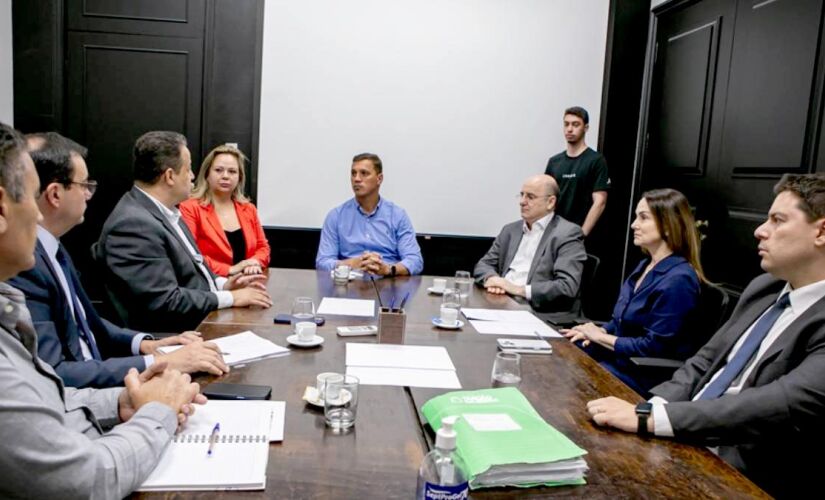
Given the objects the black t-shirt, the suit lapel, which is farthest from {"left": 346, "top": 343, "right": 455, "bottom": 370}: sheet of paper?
the black t-shirt

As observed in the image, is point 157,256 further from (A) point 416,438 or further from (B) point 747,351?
(B) point 747,351

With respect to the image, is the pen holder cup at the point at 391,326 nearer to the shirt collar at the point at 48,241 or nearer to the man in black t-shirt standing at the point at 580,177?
the shirt collar at the point at 48,241

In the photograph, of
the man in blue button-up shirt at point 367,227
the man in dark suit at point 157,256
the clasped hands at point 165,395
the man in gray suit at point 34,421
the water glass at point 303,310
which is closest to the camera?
the man in gray suit at point 34,421

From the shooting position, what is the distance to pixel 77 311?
186cm

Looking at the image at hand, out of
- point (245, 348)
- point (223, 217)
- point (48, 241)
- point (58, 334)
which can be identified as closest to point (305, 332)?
point (245, 348)

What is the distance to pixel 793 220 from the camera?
1.77 metres

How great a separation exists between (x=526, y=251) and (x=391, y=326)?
1789 mm

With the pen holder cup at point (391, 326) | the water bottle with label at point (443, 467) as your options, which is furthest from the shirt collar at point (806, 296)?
the water bottle with label at point (443, 467)

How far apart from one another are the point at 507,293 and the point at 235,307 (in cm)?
138

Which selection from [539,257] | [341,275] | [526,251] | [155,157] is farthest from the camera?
[526,251]

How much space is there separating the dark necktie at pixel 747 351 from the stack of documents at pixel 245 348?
4.24 ft

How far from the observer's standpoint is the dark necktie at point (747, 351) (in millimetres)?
1787

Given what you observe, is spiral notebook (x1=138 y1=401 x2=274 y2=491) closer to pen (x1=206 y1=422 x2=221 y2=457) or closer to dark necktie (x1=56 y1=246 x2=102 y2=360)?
pen (x1=206 y1=422 x2=221 y2=457)

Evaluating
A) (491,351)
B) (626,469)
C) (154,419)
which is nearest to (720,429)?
(626,469)
